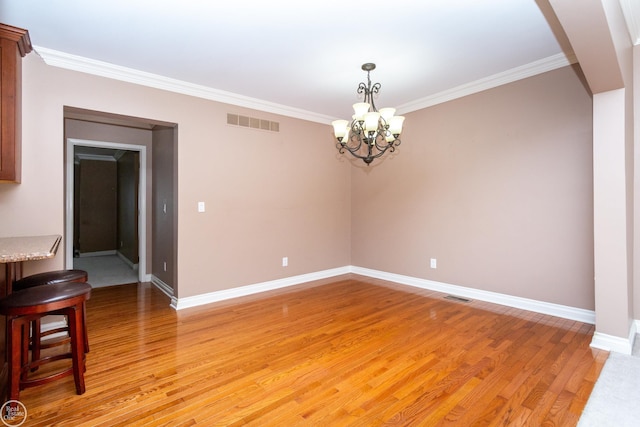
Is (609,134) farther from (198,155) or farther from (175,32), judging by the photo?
(198,155)

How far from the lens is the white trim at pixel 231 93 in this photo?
2968mm

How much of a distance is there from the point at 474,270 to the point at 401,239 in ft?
3.64

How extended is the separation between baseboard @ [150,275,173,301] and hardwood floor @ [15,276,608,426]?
0.48 meters

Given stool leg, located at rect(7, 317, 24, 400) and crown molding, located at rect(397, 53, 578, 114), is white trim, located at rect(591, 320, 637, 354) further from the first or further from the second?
stool leg, located at rect(7, 317, 24, 400)

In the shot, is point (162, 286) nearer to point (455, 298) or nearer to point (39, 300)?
point (39, 300)

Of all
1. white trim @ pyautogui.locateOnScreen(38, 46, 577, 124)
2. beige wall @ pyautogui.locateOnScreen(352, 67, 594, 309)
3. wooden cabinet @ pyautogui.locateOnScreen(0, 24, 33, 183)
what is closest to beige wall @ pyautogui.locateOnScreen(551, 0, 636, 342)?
beige wall @ pyautogui.locateOnScreen(352, 67, 594, 309)

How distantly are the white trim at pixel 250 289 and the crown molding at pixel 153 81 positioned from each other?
2.44 meters

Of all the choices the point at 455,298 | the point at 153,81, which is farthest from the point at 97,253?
the point at 455,298

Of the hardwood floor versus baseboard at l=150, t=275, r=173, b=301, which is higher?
baseboard at l=150, t=275, r=173, b=301

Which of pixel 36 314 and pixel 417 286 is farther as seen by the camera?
pixel 417 286

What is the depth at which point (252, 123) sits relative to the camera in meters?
4.19

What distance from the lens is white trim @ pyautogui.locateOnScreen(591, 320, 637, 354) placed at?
248 cm

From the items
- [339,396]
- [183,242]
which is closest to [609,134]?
[339,396]

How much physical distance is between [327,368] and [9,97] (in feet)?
10.7
